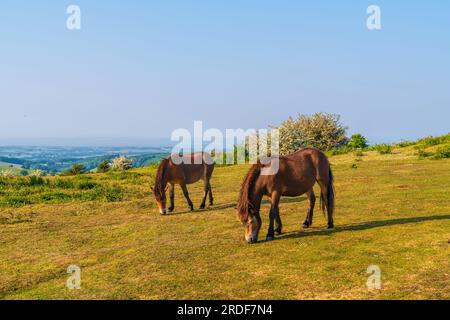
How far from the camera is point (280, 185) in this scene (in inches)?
395

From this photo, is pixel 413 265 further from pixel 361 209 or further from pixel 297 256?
pixel 361 209

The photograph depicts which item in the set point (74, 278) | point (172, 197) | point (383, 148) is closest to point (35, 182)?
point (172, 197)

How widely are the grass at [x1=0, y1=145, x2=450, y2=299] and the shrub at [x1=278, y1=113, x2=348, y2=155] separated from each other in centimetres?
2834

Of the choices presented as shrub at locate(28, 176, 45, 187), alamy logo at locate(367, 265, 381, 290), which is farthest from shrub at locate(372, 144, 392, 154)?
alamy logo at locate(367, 265, 381, 290)

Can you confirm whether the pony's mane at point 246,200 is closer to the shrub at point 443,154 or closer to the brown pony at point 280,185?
the brown pony at point 280,185

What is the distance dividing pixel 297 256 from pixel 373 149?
87.1 ft

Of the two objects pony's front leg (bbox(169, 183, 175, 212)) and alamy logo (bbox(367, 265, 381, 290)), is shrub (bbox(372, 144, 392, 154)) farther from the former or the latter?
alamy logo (bbox(367, 265, 381, 290))

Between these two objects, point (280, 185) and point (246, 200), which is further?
point (280, 185)

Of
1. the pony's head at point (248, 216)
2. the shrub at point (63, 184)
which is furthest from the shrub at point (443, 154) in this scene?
the shrub at point (63, 184)

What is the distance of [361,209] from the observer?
12.9 meters

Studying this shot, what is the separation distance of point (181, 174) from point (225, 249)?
6465mm

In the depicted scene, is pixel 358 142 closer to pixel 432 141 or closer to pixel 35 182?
pixel 432 141

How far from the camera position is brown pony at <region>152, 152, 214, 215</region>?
A: 14334 mm
